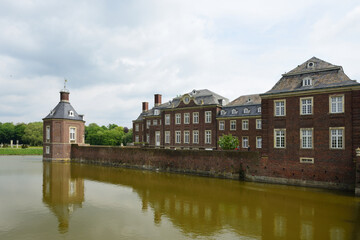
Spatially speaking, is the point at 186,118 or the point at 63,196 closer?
the point at 63,196

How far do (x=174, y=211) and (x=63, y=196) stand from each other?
317 inches

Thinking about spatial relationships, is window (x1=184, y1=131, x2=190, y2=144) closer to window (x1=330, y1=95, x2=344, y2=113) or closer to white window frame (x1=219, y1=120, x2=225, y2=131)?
white window frame (x1=219, y1=120, x2=225, y2=131)

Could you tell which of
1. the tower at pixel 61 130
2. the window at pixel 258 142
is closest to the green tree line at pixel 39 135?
the tower at pixel 61 130

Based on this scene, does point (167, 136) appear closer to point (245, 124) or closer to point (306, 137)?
point (245, 124)

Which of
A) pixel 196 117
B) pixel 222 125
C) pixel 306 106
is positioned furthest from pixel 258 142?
pixel 306 106

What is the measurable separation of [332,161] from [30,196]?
2084 centimetres

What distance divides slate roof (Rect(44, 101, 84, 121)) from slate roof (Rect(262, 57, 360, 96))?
32.0 m

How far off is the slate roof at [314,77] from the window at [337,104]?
890 millimetres

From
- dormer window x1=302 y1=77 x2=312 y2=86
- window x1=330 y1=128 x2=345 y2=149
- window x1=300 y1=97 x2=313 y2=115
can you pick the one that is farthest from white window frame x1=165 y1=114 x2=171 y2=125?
window x1=330 y1=128 x2=345 y2=149

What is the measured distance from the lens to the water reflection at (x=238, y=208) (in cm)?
1044

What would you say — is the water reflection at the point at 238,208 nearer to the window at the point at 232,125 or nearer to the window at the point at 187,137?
the window at the point at 232,125

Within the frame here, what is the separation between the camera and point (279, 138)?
2091 centimetres

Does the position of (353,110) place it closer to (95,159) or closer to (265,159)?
(265,159)

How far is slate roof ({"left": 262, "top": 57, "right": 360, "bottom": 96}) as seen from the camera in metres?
18.8
